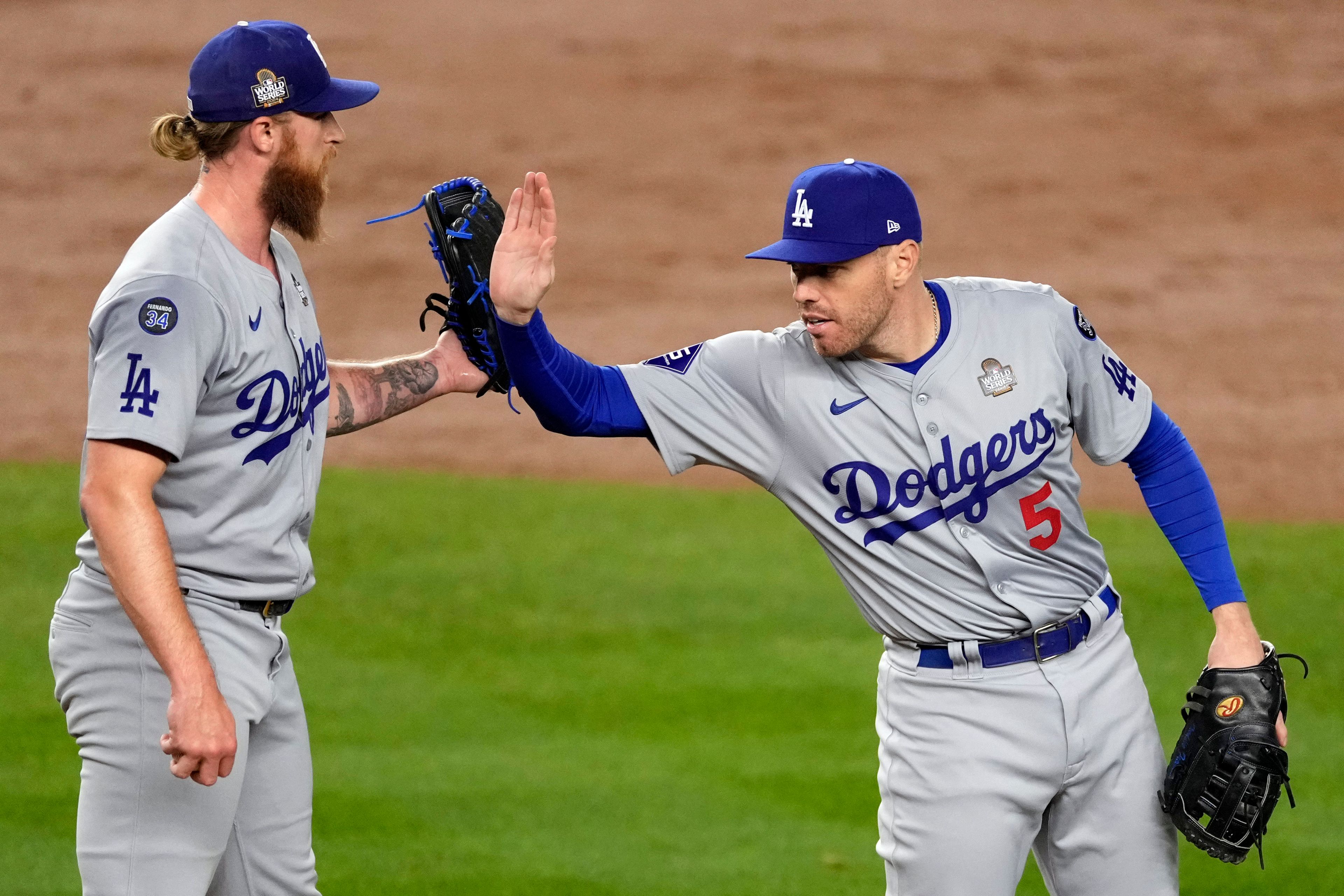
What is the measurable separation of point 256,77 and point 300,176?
21cm

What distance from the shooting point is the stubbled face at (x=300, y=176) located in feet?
10.0

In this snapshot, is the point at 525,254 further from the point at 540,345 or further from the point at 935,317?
the point at 935,317

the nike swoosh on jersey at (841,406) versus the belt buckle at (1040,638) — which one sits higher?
the nike swoosh on jersey at (841,406)

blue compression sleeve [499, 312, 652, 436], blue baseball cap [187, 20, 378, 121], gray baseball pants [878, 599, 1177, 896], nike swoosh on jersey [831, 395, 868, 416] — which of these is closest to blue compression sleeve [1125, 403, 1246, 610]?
gray baseball pants [878, 599, 1177, 896]

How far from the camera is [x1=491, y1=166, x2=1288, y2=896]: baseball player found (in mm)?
3061

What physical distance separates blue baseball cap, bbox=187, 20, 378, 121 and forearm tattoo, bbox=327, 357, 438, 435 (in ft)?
2.31

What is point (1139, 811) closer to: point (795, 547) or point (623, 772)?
point (623, 772)

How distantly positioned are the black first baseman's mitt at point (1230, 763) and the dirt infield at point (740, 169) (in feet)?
21.7

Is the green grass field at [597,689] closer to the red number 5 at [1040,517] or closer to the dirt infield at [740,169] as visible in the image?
the red number 5 at [1040,517]

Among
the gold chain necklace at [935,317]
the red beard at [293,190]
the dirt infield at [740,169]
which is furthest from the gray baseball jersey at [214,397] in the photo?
the dirt infield at [740,169]

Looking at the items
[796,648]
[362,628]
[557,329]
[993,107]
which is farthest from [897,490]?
[993,107]

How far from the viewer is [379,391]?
3.58m

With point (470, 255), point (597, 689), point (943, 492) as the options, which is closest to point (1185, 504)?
point (943, 492)

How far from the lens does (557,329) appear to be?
40.3 ft
